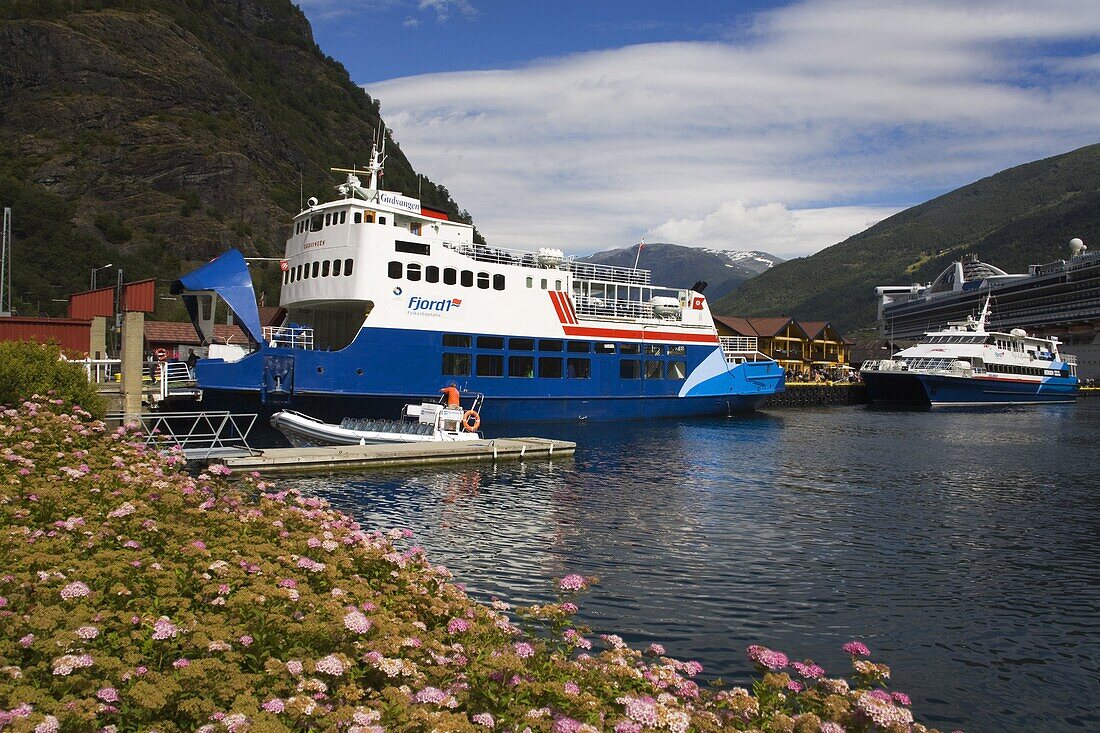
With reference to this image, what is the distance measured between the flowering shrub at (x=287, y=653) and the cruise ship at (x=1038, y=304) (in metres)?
109

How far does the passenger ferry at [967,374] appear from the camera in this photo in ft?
202

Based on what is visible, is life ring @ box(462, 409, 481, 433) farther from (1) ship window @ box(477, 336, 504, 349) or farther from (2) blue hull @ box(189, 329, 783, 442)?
(1) ship window @ box(477, 336, 504, 349)

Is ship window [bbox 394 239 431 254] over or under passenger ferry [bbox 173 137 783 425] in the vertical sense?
over

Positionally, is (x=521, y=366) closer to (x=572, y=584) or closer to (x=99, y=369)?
(x=99, y=369)

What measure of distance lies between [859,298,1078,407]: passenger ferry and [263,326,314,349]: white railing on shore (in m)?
48.2

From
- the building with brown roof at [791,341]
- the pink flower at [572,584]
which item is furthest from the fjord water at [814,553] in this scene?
the building with brown roof at [791,341]

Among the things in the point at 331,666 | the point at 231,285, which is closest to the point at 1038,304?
the point at 231,285

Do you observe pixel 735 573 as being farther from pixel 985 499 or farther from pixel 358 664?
pixel 985 499

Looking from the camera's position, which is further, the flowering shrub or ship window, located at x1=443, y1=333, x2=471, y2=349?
ship window, located at x1=443, y1=333, x2=471, y2=349

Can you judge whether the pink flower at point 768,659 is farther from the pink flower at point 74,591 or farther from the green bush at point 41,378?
the green bush at point 41,378

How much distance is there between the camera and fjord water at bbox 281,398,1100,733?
32.4 ft

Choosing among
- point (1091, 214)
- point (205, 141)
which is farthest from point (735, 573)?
point (1091, 214)

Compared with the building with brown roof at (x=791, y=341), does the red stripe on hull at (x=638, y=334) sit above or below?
below

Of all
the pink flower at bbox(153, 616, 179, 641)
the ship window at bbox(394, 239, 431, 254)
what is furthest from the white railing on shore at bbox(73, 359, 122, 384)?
the pink flower at bbox(153, 616, 179, 641)
